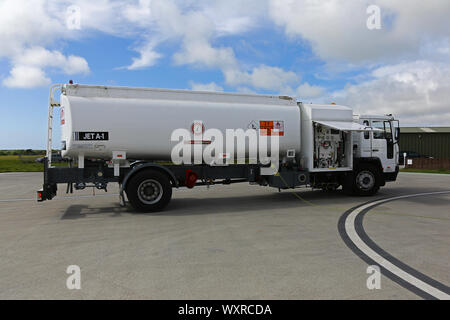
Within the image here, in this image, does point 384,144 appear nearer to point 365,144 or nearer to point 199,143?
point 365,144

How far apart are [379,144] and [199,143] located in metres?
6.57

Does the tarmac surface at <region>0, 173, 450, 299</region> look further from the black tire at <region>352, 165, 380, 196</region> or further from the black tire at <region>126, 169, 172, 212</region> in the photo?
the black tire at <region>352, 165, 380, 196</region>

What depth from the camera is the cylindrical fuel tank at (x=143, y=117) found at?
862cm

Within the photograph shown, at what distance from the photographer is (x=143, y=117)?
8.97 metres

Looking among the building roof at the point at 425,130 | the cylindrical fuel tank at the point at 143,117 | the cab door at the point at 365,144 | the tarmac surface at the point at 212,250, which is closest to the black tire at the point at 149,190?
the tarmac surface at the point at 212,250

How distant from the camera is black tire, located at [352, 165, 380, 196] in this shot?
1145cm

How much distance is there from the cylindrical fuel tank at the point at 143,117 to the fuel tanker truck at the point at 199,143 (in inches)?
1.0

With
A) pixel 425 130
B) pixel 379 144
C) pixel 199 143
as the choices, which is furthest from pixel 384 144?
pixel 425 130

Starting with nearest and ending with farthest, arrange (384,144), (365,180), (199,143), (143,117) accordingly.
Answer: (143,117) → (199,143) → (365,180) → (384,144)

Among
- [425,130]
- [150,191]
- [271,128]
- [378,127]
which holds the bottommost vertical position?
[150,191]

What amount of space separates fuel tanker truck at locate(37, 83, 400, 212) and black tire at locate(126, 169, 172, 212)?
0.09 ft
